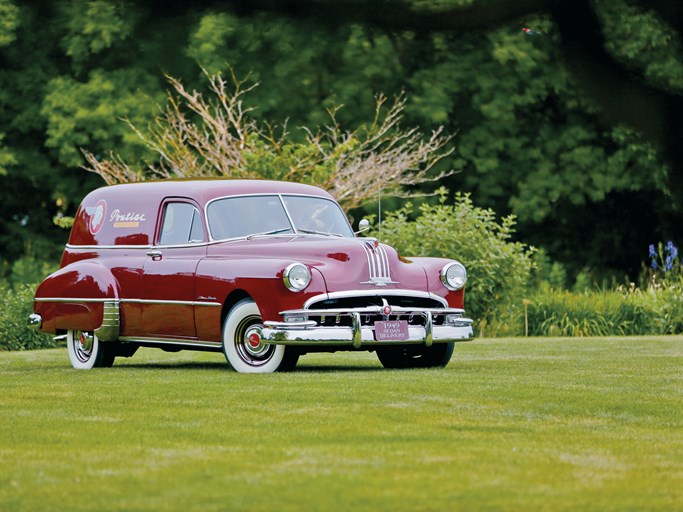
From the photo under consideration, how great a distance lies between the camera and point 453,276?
15.2 meters

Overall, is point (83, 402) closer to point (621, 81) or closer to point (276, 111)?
point (621, 81)

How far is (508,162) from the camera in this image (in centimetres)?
3788

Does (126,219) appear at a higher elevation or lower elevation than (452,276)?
higher

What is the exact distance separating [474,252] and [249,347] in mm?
10192

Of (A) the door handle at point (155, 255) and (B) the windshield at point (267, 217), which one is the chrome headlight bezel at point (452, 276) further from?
(A) the door handle at point (155, 255)

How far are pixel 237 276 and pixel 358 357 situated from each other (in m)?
3.61

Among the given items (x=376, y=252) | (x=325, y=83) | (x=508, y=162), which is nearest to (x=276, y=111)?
(x=325, y=83)

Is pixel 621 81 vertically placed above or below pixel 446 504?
above

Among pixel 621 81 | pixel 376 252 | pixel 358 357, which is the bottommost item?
pixel 358 357

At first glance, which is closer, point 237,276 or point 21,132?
point 237,276

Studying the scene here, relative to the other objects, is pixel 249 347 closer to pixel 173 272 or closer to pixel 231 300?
pixel 231 300

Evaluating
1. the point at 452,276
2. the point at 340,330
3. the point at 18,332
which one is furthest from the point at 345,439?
the point at 18,332

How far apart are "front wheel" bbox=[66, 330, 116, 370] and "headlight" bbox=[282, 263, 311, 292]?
110 inches

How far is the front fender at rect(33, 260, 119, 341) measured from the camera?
15742 mm
